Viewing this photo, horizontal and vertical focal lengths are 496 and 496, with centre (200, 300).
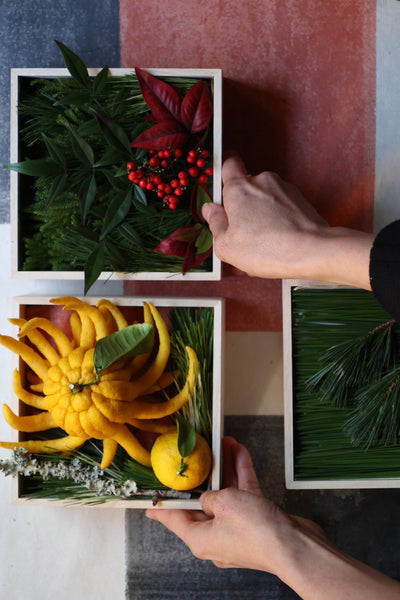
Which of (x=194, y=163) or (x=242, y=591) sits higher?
(x=194, y=163)

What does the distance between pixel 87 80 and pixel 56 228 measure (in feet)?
1.04

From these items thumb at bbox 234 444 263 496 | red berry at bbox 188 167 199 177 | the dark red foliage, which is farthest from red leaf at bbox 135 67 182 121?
A: thumb at bbox 234 444 263 496

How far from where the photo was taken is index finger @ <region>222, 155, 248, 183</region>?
1.01 metres

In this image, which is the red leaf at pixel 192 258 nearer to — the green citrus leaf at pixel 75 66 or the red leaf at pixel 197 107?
the red leaf at pixel 197 107

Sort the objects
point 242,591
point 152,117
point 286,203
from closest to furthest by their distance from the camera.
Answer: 1. point 286,203
2. point 152,117
3. point 242,591

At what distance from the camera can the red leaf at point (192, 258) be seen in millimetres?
1052

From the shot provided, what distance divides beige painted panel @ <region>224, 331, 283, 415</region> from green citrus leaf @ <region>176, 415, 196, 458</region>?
0.84 ft

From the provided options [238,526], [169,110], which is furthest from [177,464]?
[169,110]

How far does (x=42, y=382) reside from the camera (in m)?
1.16

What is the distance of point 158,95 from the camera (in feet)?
3.32

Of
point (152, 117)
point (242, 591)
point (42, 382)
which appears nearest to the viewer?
point (152, 117)

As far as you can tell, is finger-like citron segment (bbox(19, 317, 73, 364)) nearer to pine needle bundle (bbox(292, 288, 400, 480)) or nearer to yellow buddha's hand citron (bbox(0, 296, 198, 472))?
yellow buddha's hand citron (bbox(0, 296, 198, 472))

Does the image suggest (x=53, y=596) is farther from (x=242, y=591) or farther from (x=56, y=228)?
(x=56, y=228)

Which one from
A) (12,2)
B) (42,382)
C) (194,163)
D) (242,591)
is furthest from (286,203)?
(242,591)
